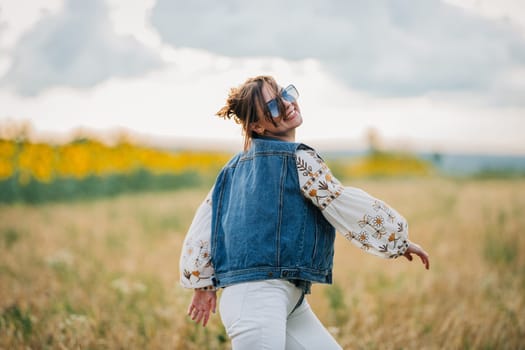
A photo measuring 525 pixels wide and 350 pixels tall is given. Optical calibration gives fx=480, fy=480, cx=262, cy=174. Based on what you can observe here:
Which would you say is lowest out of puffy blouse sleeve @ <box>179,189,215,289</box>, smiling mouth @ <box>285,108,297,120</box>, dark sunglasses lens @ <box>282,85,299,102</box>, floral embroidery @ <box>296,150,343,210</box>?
puffy blouse sleeve @ <box>179,189,215,289</box>

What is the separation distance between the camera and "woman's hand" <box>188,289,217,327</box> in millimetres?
2170

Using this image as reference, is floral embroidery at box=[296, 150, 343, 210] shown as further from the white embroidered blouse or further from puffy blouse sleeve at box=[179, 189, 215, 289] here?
puffy blouse sleeve at box=[179, 189, 215, 289]

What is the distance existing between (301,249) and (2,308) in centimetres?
260

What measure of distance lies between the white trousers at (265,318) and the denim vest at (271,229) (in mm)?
45

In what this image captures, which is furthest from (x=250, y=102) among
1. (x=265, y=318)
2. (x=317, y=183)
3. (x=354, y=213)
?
(x=265, y=318)

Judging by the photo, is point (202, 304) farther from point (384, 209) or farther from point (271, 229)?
point (384, 209)

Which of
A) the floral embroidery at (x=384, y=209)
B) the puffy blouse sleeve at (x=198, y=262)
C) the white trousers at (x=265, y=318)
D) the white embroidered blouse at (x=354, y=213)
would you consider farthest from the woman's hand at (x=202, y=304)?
the floral embroidery at (x=384, y=209)

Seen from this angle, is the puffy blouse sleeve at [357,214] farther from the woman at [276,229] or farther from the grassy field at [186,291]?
the grassy field at [186,291]

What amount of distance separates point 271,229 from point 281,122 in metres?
0.46

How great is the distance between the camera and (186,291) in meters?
3.64

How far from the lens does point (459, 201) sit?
9.12 metres

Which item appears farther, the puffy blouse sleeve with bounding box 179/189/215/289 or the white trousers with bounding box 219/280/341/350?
the puffy blouse sleeve with bounding box 179/189/215/289

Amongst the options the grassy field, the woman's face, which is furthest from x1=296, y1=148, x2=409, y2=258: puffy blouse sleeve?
the grassy field

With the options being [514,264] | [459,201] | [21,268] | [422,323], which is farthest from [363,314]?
[459,201]
